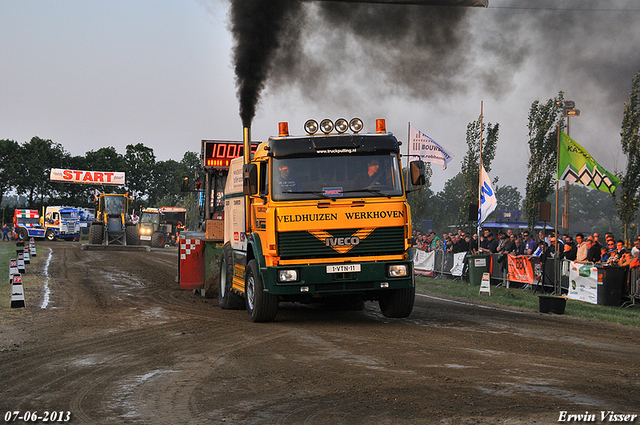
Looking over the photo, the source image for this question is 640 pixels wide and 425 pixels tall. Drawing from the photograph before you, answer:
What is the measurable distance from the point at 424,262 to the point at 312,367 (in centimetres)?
1994

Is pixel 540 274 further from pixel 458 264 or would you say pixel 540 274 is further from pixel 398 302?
pixel 398 302

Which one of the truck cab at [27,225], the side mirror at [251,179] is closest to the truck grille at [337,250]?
the side mirror at [251,179]

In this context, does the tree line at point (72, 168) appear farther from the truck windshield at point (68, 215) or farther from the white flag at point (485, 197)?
the white flag at point (485, 197)

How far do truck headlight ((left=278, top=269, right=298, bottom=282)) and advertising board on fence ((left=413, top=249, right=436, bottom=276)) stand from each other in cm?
1608

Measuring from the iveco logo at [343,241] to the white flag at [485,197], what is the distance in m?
13.6

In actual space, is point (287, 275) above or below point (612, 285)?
above

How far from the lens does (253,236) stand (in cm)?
1163

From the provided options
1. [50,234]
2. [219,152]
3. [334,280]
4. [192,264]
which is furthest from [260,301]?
[50,234]

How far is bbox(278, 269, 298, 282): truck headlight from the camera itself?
35.8 feet

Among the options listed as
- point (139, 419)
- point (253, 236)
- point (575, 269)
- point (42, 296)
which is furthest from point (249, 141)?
point (575, 269)

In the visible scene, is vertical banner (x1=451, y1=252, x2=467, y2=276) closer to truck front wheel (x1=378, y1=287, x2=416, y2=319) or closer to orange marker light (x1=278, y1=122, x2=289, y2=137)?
truck front wheel (x1=378, y1=287, x2=416, y2=319)

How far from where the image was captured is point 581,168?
19.6 meters

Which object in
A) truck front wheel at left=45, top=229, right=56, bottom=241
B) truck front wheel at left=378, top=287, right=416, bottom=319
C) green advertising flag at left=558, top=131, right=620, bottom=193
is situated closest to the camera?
truck front wheel at left=378, top=287, right=416, bottom=319

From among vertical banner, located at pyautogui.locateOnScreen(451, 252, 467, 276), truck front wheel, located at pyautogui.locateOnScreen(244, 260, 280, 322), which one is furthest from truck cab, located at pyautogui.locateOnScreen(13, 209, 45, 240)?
truck front wheel, located at pyautogui.locateOnScreen(244, 260, 280, 322)
